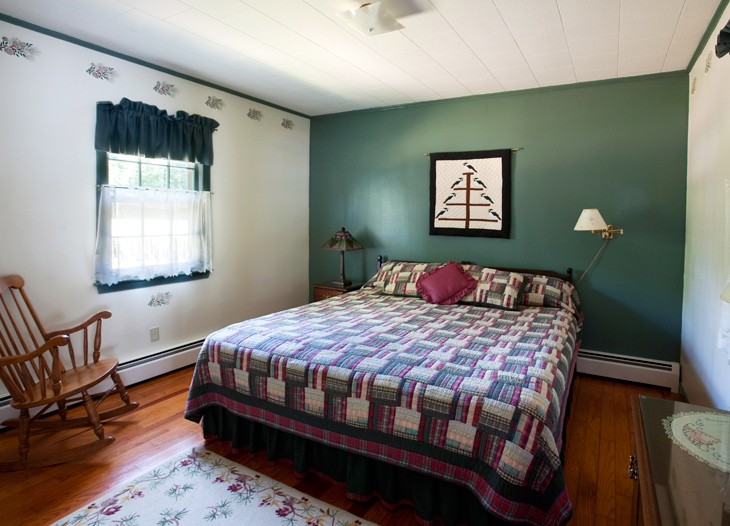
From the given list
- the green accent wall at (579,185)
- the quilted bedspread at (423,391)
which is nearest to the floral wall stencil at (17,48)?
the quilted bedspread at (423,391)

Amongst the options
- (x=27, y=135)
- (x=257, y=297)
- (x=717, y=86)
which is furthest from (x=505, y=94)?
(x=27, y=135)

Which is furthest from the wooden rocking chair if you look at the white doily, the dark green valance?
the white doily

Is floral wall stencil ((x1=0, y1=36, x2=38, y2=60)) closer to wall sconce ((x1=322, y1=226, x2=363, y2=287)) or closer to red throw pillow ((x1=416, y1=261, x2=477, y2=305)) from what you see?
wall sconce ((x1=322, y1=226, x2=363, y2=287))

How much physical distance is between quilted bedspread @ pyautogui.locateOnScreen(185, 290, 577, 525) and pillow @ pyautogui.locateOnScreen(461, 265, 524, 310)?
440 mm

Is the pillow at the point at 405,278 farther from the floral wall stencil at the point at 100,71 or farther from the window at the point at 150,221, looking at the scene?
the floral wall stencil at the point at 100,71

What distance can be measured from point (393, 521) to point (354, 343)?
2.77 feet

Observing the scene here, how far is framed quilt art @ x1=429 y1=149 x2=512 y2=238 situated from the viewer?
12.6 ft

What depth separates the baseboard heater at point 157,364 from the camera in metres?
3.24

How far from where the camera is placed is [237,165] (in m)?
4.02

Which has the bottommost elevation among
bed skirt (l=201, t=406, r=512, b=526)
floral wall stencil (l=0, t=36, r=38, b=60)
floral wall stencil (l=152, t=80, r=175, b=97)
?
bed skirt (l=201, t=406, r=512, b=526)

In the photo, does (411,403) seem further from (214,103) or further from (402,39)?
(214,103)

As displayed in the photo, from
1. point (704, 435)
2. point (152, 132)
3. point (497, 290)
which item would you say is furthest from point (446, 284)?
point (152, 132)

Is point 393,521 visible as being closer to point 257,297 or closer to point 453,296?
point 453,296

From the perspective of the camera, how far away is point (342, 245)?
4.26m
